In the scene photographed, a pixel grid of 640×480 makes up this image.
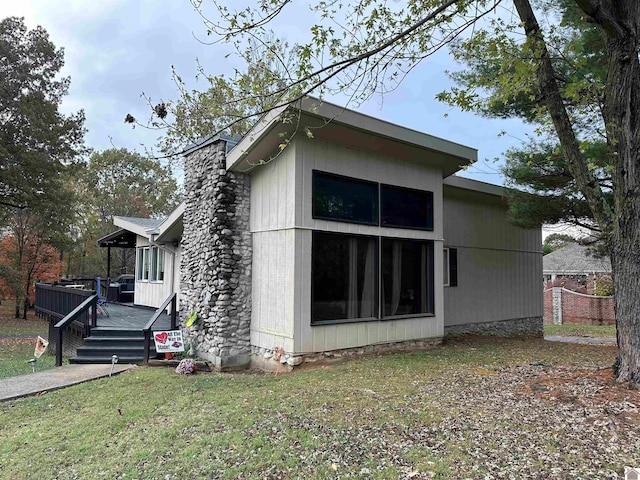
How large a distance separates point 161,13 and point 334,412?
6.45m

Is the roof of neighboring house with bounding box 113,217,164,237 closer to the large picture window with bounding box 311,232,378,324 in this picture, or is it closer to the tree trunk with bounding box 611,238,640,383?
the large picture window with bounding box 311,232,378,324

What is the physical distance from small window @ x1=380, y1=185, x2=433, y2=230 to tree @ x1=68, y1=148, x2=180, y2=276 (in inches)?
877

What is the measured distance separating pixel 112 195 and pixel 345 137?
2572 centimetres

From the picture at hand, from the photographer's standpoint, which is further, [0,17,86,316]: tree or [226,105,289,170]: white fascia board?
[0,17,86,316]: tree

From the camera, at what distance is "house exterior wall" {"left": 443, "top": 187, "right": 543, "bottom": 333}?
1041 centimetres

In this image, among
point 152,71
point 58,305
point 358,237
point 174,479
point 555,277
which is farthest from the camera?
point 555,277

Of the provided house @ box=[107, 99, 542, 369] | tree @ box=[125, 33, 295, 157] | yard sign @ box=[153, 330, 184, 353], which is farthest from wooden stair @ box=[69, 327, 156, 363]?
tree @ box=[125, 33, 295, 157]

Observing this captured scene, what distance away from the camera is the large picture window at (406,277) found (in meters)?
7.85

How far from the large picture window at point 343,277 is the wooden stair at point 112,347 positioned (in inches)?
136

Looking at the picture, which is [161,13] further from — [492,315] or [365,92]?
[492,315]

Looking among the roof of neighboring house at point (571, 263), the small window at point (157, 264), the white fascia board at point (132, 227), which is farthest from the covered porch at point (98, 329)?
the roof of neighboring house at point (571, 263)

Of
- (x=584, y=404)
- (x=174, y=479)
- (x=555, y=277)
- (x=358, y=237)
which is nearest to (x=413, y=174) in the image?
(x=358, y=237)

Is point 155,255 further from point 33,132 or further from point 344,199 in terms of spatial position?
point 33,132

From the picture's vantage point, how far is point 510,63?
204 inches
